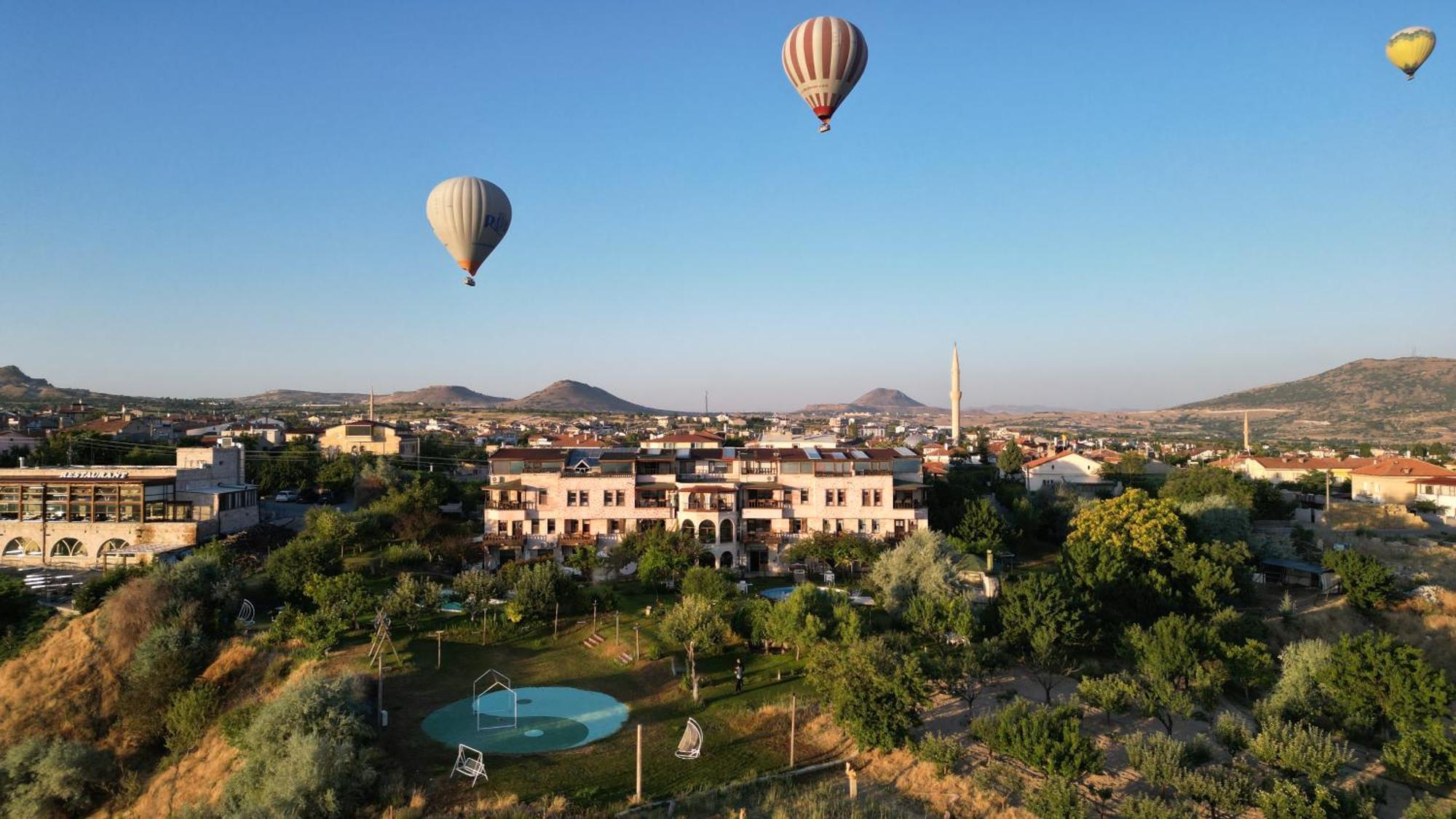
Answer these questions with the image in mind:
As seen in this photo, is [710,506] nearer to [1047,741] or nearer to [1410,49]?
[1047,741]

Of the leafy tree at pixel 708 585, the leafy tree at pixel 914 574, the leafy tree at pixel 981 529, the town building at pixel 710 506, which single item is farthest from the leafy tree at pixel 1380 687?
the town building at pixel 710 506

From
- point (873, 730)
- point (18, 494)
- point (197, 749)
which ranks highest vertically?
point (18, 494)

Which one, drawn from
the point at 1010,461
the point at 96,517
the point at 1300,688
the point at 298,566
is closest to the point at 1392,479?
the point at 1010,461

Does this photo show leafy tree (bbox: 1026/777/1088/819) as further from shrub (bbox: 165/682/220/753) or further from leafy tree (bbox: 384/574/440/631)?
shrub (bbox: 165/682/220/753)

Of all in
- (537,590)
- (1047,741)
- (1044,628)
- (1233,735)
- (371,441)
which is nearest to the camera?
(1047,741)

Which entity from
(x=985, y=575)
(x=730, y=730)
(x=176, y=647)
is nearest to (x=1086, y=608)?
(x=985, y=575)

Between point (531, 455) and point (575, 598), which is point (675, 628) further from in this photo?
point (531, 455)
